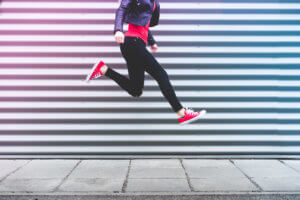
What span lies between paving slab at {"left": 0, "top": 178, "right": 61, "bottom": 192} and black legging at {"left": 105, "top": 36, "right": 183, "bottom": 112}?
→ 1649 mm

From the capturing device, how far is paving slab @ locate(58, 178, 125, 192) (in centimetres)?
313

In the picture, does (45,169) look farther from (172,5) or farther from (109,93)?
(172,5)

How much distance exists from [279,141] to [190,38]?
2428mm

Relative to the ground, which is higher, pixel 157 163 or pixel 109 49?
pixel 109 49

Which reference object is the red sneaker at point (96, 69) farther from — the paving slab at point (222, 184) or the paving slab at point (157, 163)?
the paving slab at point (222, 184)

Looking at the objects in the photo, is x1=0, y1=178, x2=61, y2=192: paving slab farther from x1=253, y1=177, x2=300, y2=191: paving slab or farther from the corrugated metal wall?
x1=253, y1=177, x2=300, y2=191: paving slab

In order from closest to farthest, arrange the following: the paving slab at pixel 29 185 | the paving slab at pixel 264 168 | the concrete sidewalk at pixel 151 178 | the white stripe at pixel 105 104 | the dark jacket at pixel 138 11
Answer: the concrete sidewalk at pixel 151 178, the paving slab at pixel 29 185, the dark jacket at pixel 138 11, the paving slab at pixel 264 168, the white stripe at pixel 105 104

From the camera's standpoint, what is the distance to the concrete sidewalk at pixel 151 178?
3008 millimetres

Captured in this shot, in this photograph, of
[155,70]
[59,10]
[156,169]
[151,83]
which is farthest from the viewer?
[151,83]

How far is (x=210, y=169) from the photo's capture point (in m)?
3.88

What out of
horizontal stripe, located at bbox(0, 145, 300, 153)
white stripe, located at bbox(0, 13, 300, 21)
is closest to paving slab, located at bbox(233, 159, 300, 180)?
horizontal stripe, located at bbox(0, 145, 300, 153)

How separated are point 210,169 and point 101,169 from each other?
5.60 feet

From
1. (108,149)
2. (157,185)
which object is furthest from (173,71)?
(157,185)

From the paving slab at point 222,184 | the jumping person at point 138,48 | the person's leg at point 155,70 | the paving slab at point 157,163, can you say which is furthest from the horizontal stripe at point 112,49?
the paving slab at point 222,184
